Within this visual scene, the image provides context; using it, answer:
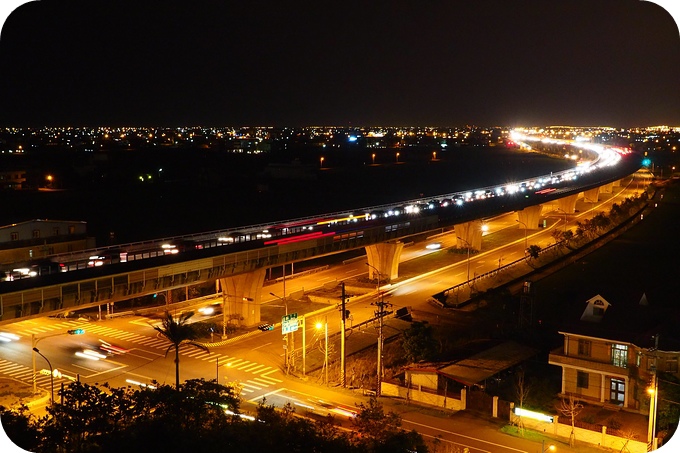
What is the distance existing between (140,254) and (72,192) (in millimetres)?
39346

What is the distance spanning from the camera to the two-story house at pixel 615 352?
1249cm

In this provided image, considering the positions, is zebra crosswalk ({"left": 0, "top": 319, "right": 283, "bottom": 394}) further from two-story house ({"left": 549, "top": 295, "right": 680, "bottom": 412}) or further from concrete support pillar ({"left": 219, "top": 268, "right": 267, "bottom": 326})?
two-story house ({"left": 549, "top": 295, "right": 680, "bottom": 412})

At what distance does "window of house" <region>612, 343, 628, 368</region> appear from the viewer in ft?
42.2

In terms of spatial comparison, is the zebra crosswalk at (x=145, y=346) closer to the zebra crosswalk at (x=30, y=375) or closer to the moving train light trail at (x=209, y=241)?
the zebra crosswalk at (x=30, y=375)

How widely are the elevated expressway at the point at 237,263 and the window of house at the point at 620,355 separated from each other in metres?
10.9

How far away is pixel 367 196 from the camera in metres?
63.2

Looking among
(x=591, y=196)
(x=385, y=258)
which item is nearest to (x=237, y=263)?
(x=385, y=258)

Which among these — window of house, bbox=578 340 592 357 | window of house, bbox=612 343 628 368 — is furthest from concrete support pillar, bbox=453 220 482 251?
window of house, bbox=612 343 628 368

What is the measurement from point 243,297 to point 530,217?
2564 cm

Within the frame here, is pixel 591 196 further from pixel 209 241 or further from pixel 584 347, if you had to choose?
pixel 584 347

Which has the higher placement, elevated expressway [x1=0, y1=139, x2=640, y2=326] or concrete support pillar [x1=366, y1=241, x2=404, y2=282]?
elevated expressway [x1=0, y1=139, x2=640, y2=326]

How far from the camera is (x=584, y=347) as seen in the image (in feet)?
44.3

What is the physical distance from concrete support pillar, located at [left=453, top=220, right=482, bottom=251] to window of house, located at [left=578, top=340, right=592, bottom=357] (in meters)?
20.5

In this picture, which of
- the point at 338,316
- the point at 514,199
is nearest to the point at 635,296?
the point at 338,316
